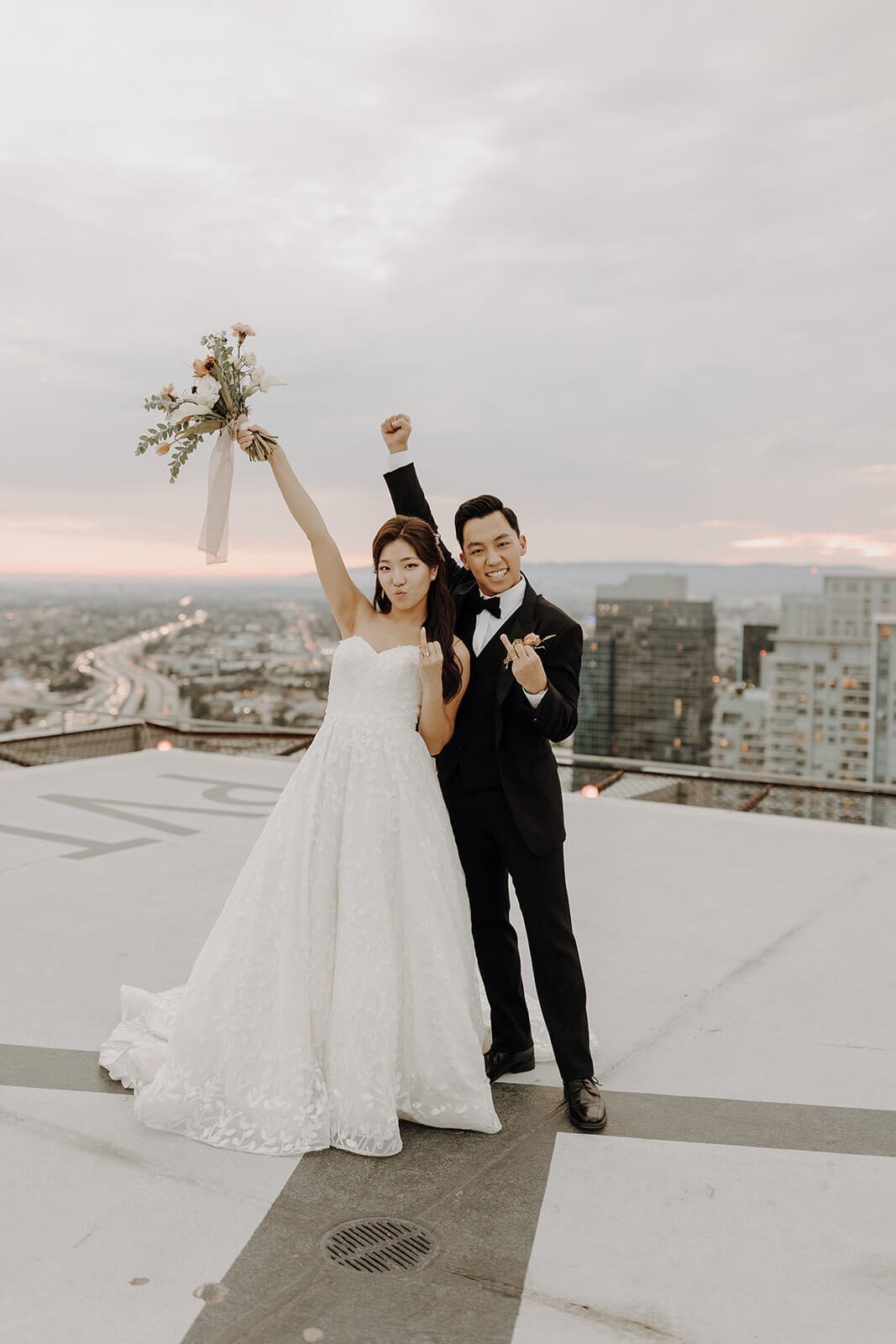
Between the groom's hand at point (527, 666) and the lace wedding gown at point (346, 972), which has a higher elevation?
the groom's hand at point (527, 666)

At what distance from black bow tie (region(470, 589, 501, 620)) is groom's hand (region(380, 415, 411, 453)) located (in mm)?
590

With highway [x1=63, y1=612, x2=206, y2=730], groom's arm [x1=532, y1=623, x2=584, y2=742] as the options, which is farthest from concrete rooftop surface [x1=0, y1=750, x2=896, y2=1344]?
highway [x1=63, y1=612, x2=206, y2=730]

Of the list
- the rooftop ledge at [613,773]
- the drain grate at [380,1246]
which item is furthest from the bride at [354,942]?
the rooftop ledge at [613,773]

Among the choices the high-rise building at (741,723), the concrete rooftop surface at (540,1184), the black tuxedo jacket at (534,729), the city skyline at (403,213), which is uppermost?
the city skyline at (403,213)

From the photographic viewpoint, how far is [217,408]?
9.23ft

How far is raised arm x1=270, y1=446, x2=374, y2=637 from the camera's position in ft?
9.18

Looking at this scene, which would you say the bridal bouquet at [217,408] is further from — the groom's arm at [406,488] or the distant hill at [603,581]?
the distant hill at [603,581]

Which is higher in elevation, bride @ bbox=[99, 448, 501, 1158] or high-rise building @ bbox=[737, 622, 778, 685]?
high-rise building @ bbox=[737, 622, 778, 685]

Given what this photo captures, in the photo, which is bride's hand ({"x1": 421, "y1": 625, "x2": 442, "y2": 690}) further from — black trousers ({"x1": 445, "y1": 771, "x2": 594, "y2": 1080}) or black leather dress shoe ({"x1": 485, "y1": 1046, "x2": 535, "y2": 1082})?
black leather dress shoe ({"x1": 485, "y1": 1046, "x2": 535, "y2": 1082})

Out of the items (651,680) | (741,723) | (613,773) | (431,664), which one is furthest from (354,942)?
(651,680)

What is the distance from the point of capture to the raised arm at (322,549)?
2.80 metres

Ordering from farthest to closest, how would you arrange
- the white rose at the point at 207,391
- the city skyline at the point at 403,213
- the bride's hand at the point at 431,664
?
the city skyline at the point at 403,213
the white rose at the point at 207,391
the bride's hand at the point at 431,664

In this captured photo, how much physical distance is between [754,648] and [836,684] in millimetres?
926

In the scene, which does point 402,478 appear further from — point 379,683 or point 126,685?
point 126,685
